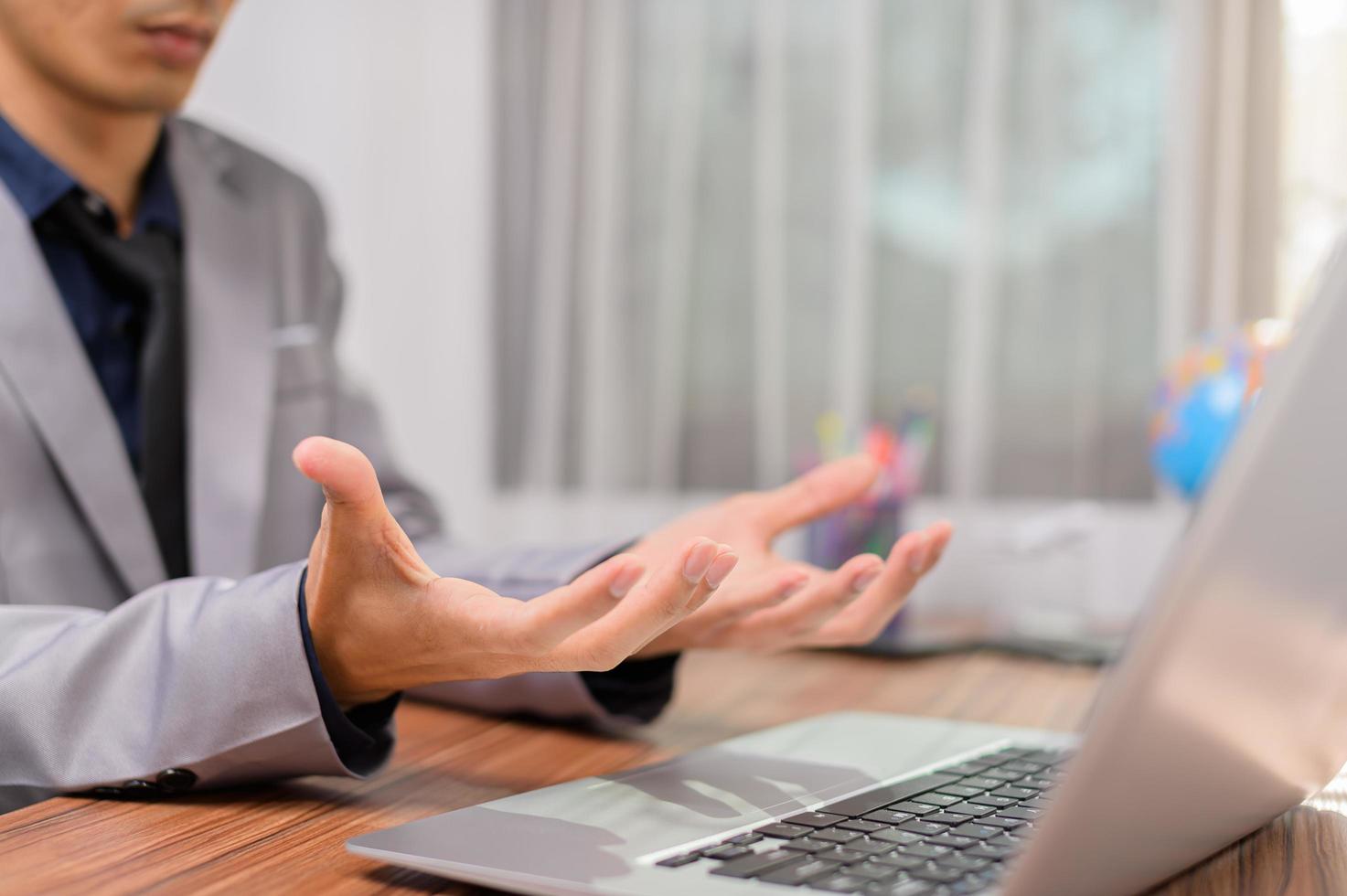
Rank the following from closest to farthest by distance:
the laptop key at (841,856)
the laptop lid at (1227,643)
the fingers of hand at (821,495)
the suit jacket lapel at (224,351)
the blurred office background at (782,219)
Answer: the laptop lid at (1227,643), the laptop key at (841,856), the fingers of hand at (821,495), the suit jacket lapel at (224,351), the blurred office background at (782,219)

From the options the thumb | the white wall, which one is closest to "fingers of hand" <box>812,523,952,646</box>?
the thumb

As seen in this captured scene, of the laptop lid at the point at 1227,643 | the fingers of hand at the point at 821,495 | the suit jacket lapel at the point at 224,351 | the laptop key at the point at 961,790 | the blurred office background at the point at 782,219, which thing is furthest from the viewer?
the blurred office background at the point at 782,219

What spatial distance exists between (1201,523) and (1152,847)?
0.14 metres

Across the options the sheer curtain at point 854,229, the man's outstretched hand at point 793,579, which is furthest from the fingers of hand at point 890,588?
the sheer curtain at point 854,229

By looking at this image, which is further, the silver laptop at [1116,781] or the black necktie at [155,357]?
the black necktie at [155,357]

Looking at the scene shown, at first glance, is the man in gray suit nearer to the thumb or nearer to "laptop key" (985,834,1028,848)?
the thumb

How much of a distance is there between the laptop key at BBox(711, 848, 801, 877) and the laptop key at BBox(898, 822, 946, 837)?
6 cm

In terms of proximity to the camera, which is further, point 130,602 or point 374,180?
point 374,180

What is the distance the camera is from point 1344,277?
31 cm

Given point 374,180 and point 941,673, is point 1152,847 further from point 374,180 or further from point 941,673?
point 374,180

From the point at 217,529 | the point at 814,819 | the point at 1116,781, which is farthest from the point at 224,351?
the point at 1116,781

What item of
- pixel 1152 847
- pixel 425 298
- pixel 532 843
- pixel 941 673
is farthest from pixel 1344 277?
pixel 425 298

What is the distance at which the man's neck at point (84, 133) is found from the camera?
0.96m

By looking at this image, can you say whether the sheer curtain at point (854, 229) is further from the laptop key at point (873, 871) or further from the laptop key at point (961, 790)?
the laptop key at point (873, 871)
